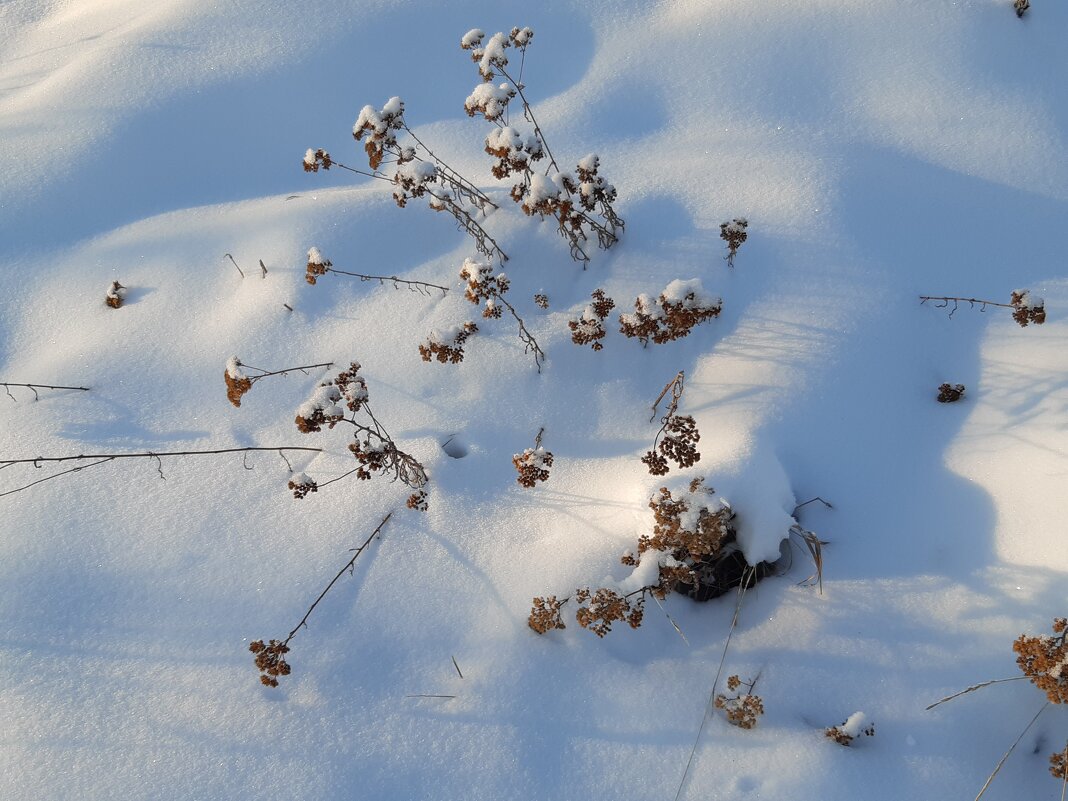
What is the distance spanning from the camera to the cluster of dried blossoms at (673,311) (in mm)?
2809

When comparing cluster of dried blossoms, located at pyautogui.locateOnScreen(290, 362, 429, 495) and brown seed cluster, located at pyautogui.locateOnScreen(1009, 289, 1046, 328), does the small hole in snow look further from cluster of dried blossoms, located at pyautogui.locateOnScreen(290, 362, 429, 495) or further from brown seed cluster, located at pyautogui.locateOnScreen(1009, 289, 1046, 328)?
brown seed cluster, located at pyautogui.locateOnScreen(1009, 289, 1046, 328)

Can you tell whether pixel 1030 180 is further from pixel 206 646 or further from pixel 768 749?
pixel 206 646

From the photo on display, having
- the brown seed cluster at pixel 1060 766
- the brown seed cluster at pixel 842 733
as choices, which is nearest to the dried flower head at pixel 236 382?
the brown seed cluster at pixel 842 733

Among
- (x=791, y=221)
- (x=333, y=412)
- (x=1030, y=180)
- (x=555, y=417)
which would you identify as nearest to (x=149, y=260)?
(x=333, y=412)

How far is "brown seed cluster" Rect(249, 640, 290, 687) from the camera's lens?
2.50 meters

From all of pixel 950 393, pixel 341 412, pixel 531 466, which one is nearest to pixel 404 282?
pixel 341 412

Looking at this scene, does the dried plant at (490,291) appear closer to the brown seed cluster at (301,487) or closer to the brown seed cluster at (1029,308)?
the brown seed cluster at (301,487)

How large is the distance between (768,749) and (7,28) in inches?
257

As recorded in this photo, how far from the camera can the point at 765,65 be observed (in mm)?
4066

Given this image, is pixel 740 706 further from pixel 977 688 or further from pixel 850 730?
pixel 977 688

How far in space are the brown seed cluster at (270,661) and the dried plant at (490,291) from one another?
5.31 ft

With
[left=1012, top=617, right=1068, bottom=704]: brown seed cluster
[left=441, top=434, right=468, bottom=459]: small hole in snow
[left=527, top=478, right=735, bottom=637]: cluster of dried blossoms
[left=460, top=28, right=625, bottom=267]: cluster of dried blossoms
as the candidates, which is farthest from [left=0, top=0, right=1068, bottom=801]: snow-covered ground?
[left=460, top=28, right=625, bottom=267]: cluster of dried blossoms

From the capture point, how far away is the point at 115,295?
3717 mm

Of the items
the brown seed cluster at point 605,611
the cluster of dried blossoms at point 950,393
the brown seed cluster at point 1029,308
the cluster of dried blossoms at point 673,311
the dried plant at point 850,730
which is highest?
the cluster of dried blossoms at point 673,311
